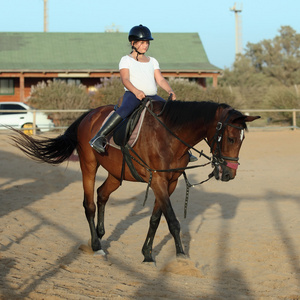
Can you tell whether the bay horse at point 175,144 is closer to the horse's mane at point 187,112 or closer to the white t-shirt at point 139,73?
the horse's mane at point 187,112

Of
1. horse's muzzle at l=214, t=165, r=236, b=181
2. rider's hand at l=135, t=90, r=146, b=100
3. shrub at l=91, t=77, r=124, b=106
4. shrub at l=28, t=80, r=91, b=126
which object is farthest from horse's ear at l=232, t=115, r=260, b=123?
Result: shrub at l=91, t=77, r=124, b=106

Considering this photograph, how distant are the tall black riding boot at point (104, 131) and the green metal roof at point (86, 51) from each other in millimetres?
28522

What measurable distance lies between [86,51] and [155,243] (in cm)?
3178

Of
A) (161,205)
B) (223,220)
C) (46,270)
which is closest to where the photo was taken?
(46,270)

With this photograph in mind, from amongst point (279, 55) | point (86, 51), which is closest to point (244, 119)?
point (86, 51)

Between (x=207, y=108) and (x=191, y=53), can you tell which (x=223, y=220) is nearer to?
(x=207, y=108)

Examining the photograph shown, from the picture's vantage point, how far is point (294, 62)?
5088 centimetres

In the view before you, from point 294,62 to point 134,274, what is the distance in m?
47.9

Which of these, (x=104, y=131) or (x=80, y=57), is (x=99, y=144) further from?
(x=80, y=57)

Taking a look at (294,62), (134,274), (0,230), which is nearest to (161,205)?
(134,274)

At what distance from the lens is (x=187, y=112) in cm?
633

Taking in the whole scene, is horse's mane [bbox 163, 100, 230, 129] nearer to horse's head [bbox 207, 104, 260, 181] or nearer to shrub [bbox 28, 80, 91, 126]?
horse's head [bbox 207, 104, 260, 181]

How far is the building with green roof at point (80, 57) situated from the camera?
35156 mm

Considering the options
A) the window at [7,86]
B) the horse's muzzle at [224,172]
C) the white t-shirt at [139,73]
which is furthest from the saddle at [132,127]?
the window at [7,86]
